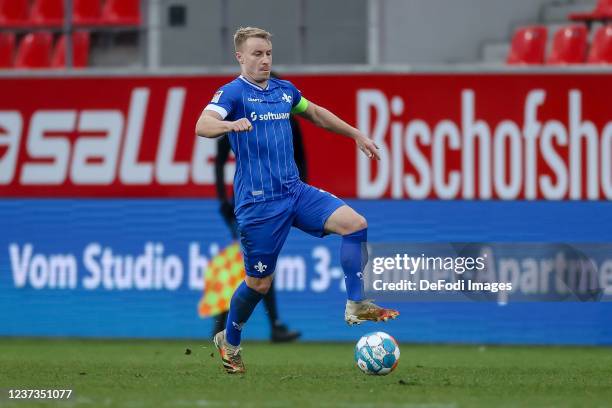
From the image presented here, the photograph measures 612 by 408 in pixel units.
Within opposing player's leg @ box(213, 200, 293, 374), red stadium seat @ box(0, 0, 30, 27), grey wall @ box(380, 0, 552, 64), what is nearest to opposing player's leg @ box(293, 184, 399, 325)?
opposing player's leg @ box(213, 200, 293, 374)

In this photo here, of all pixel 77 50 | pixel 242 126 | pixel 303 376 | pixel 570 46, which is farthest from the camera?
pixel 77 50

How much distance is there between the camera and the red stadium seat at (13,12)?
1867cm

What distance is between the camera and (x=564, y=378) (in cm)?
898

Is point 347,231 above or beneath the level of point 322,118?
beneath

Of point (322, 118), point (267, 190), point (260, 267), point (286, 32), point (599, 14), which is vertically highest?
point (599, 14)

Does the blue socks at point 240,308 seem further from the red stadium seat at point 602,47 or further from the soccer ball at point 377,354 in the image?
the red stadium seat at point 602,47

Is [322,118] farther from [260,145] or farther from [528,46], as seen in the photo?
[528,46]

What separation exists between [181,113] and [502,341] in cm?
387

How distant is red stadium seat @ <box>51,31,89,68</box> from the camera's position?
18.0m


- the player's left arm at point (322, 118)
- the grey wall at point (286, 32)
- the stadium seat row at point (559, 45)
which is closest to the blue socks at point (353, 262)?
the player's left arm at point (322, 118)

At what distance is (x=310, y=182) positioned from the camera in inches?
513

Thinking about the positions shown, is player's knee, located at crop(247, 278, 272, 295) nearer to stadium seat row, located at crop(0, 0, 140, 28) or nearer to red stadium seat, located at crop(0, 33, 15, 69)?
stadium seat row, located at crop(0, 0, 140, 28)

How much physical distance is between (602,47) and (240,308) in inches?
317

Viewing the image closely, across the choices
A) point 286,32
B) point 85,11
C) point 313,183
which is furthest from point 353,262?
point 85,11
